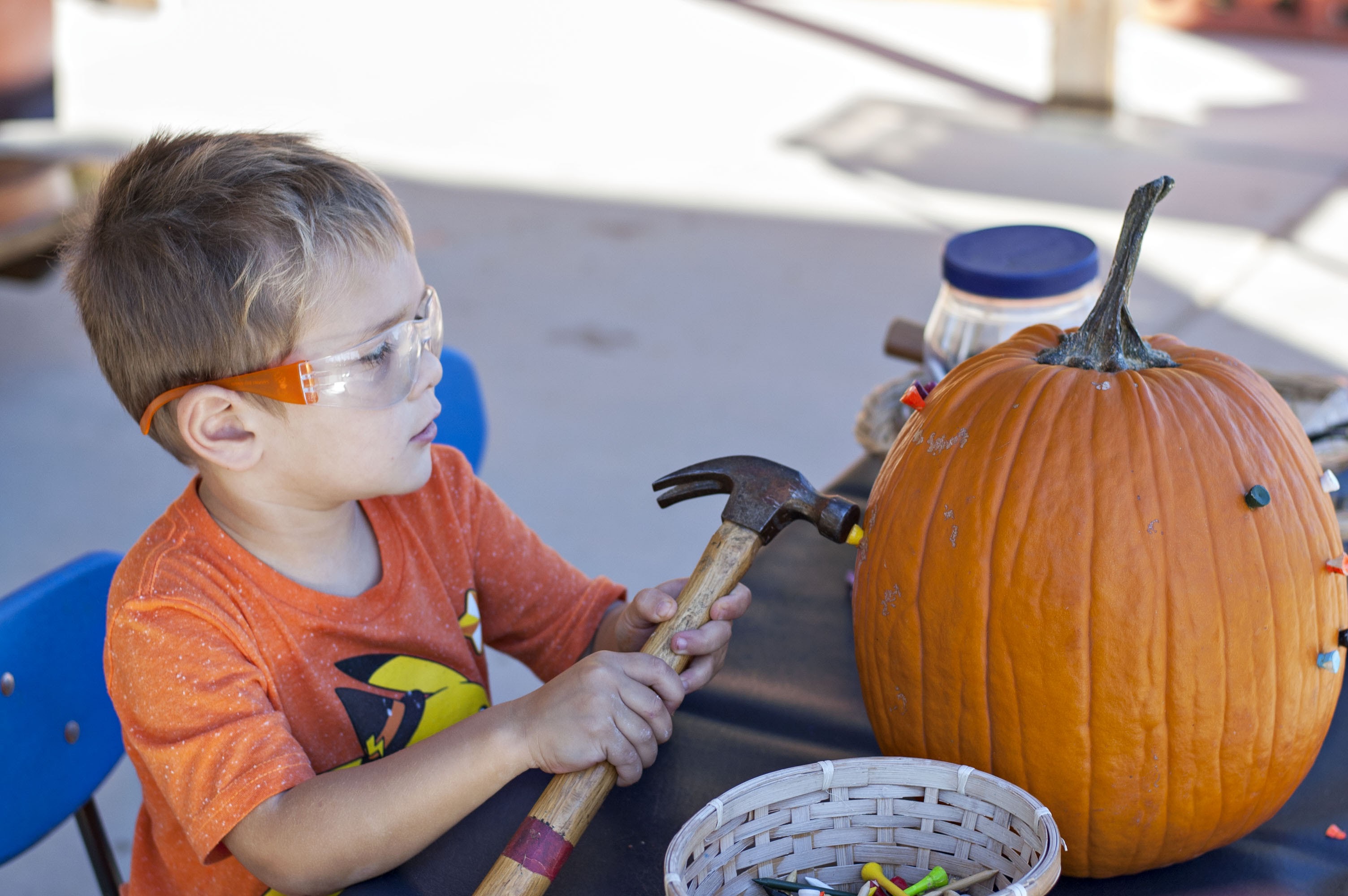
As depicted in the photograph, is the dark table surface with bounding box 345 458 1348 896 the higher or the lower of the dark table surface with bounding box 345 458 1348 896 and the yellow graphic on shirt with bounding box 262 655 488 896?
the higher

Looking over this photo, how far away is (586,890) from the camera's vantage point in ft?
3.27

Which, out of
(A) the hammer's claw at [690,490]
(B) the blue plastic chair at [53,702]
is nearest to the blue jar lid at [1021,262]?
(A) the hammer's claw at [690,490]

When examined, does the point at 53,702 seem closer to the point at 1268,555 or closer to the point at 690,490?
the point at 690,490

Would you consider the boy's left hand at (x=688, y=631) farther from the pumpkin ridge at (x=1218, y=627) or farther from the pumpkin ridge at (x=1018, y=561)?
the pumpkin ridge at (x=1218, y=627)

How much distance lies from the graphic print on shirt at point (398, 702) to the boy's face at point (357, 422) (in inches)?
7.7

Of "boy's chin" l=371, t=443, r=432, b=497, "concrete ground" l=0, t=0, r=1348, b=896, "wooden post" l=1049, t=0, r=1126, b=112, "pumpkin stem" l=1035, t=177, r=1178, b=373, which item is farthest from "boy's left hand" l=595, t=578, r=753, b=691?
"wooden post" l=1049, t=0, r=1126, b=112

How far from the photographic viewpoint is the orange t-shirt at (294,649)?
1.09m

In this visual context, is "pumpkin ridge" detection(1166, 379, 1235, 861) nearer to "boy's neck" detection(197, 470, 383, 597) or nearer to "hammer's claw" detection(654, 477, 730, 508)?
"hammer's claw" detection(654, 477, 730, 508)

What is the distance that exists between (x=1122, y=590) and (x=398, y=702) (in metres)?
0.78

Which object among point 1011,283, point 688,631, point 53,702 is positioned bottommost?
point 53,702

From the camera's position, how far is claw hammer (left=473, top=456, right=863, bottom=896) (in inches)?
40.5

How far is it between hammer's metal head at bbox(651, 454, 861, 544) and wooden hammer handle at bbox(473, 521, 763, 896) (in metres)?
0.02

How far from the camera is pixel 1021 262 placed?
1.42 metres

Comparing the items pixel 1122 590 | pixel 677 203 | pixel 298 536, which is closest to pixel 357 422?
pixel 298 536
